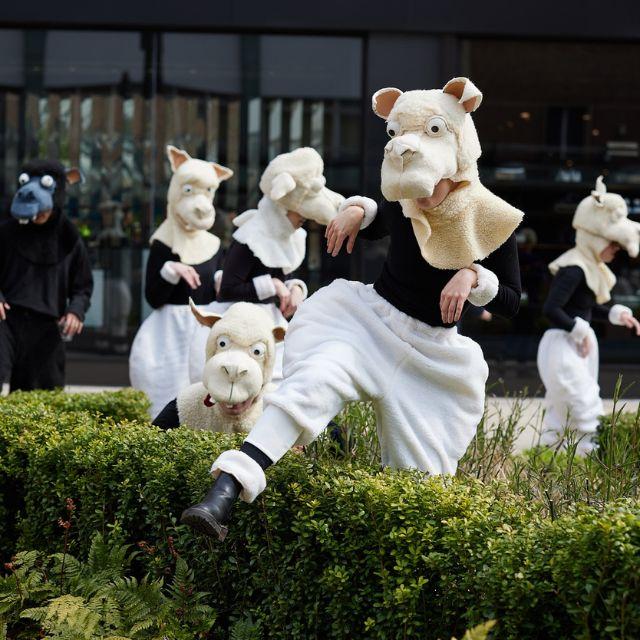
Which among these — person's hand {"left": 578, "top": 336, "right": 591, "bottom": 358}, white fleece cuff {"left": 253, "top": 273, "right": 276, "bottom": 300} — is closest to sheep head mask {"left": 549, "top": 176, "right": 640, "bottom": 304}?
person's hand {"left": 578, "top": 336, "right": 591, "bottom": 358}

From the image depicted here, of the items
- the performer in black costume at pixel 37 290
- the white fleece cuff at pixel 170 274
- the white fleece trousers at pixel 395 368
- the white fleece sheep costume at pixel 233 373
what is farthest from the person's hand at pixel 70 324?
the white fleece trousers at pixel 395 368

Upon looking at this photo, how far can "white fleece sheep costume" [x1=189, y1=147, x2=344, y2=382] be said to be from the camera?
678cm

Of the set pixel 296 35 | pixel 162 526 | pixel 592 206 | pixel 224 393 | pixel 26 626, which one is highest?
pixel 296 35

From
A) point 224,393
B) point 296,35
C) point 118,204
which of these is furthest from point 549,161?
point 224,393

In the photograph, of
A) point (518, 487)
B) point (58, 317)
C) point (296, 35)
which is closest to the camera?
point (518, 487)

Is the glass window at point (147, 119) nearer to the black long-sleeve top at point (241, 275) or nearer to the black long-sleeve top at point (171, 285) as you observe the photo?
the black long-sleeve top at point (171, 285)

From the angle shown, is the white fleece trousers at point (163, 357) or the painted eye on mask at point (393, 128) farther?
the white fleece trousers at point (163, 357)

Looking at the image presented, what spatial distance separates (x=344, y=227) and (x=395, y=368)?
0.56 meters

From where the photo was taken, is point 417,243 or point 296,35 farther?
point 296,35

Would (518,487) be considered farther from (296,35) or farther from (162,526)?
(296,35)

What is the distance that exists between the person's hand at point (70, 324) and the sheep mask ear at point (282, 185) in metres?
1.59

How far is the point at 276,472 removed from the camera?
4.27 meters

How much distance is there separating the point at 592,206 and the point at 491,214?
4822 mm

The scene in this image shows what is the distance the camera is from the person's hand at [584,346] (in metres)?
9.12
